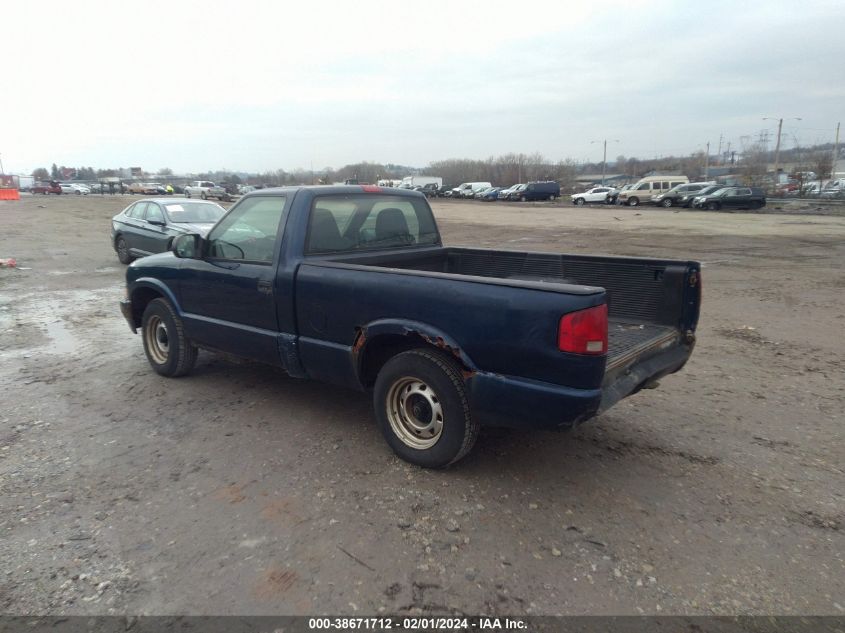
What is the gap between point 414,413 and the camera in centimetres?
384

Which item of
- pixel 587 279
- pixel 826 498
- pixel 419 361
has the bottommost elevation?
pixel 826 498

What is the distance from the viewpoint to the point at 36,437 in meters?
4.27

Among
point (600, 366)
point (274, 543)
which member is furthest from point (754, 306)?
point (274, 543)

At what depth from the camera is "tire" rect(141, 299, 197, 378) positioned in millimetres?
5418

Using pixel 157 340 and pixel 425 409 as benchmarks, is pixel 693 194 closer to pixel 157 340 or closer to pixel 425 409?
pixel 157 340

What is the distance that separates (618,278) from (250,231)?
3018 mm

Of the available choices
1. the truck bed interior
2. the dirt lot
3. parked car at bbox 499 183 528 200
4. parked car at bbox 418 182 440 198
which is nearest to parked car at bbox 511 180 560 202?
parked car at bbox 499 183 528 200

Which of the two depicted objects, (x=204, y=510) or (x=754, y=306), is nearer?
(x=204, y=510)

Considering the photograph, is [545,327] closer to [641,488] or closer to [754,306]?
[641,488]

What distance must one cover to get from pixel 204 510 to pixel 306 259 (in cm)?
188

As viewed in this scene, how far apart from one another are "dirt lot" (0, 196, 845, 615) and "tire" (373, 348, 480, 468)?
0.51 ft

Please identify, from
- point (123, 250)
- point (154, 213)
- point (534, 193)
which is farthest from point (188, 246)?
point (534, 193)

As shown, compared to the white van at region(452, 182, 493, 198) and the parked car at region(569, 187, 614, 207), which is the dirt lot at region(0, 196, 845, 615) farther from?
the white van at region(452, 182, 493, 198)

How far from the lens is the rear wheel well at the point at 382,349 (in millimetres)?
3675
